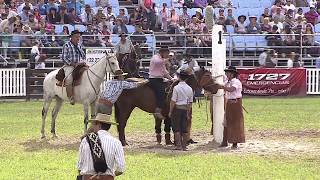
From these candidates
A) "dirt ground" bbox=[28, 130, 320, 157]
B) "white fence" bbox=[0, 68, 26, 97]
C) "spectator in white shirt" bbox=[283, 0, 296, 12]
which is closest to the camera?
"dirt ground" bbox=[28, 130, 320, 157]

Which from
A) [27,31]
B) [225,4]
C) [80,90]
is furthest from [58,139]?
[225,4]

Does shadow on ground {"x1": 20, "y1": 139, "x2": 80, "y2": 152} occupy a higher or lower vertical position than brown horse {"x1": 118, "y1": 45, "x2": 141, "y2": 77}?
lower

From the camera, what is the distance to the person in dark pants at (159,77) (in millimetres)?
18406

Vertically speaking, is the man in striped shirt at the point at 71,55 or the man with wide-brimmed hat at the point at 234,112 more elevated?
the man in striped shirt at the point at 71,55

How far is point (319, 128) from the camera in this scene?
71.0ft

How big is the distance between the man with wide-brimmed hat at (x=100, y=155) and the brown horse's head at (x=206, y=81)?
915 centimetres

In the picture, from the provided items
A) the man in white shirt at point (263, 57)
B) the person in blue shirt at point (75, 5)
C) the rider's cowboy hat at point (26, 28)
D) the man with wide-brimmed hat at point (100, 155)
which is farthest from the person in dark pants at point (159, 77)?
the person in blue shirt at point (75, 5)

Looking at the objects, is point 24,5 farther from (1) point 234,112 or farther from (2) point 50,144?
(1) point 234,112

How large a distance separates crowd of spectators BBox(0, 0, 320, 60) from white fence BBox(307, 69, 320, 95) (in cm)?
133

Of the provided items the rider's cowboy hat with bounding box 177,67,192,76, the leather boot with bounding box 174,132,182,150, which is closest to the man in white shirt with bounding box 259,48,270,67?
the rider's cowboy hat with bounding box 177,67,192,76

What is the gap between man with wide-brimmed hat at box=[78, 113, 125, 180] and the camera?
9.02m

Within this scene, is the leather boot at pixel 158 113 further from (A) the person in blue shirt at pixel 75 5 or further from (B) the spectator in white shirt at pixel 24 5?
(A) the person in blue shirt at pixel 75 5

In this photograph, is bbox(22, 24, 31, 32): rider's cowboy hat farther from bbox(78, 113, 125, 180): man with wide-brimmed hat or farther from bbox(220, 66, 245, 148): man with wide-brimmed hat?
bbox(78, 113, 125, 180): man with wide-brimmed hat

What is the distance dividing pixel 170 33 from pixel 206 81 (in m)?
16.0
